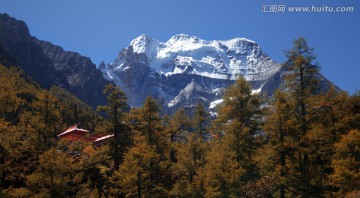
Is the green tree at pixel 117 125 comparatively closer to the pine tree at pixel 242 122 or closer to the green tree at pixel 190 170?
the green tree at pixel 190 170

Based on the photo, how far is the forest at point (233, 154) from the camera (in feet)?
97.8

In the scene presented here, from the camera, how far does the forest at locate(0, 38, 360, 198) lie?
29.8 m

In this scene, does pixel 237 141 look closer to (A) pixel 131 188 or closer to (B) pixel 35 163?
(A) pixel 131 188

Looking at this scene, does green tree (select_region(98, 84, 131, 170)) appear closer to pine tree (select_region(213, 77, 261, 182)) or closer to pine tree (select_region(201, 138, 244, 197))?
pine tree (select_region(201, 138, 244, 197))

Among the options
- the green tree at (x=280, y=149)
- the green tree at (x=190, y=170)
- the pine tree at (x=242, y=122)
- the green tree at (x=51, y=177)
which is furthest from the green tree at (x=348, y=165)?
the green tree at (x=51, y=177)

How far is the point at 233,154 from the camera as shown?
1406 inches

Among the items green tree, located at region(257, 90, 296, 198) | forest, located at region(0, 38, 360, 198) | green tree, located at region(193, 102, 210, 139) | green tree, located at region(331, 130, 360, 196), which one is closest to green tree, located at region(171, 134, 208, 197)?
forest, located at region(0, 38, 360, 198)

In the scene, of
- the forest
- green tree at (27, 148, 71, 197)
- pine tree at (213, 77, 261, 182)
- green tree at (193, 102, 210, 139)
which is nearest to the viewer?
the forest

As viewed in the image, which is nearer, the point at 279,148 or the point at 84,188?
the point at 279,148

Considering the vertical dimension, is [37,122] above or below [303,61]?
below

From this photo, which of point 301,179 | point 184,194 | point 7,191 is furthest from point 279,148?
point 7,191

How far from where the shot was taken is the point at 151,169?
3381cm

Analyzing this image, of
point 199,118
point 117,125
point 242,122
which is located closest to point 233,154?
point 242,122

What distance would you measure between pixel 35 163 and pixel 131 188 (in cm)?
1132
